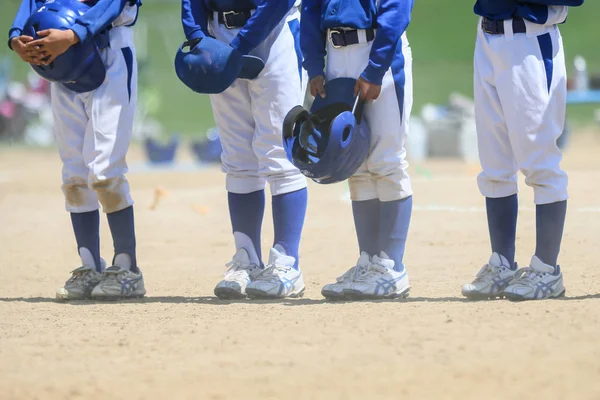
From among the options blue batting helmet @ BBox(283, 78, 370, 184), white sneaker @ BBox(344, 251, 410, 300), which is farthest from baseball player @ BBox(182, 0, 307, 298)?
white sneaker @ BBox(344, 251, 410, 300)

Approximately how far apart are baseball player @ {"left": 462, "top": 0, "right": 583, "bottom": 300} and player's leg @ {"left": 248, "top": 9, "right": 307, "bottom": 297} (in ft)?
3.17

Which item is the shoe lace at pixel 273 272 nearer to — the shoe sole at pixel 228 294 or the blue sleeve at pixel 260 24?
the shoe sole at pixel 228 294

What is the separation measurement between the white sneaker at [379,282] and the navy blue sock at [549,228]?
70 cm

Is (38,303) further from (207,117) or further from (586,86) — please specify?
(207,117)

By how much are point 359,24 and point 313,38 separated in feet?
0.92

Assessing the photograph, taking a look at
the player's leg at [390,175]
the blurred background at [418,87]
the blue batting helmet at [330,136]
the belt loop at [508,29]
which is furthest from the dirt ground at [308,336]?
the blurred background at [418,87]

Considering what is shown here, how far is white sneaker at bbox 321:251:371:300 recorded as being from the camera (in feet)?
16.6

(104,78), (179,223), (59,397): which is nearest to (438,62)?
(179,223)

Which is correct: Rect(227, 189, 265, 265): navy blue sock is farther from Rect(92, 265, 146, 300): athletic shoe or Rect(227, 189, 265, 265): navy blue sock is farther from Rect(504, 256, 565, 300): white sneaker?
Rect(504, 256, 565, 300): white sneaker

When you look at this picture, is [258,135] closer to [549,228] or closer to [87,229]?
[87,229]

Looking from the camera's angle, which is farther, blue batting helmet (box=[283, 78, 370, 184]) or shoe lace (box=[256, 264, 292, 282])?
shoe lace (box=[256, 264, 292, 282])

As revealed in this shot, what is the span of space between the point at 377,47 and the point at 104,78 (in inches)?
59.1

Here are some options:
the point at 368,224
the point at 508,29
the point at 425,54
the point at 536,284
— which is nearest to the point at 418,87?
the point at 425,54

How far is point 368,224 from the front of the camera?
5.13 meters
